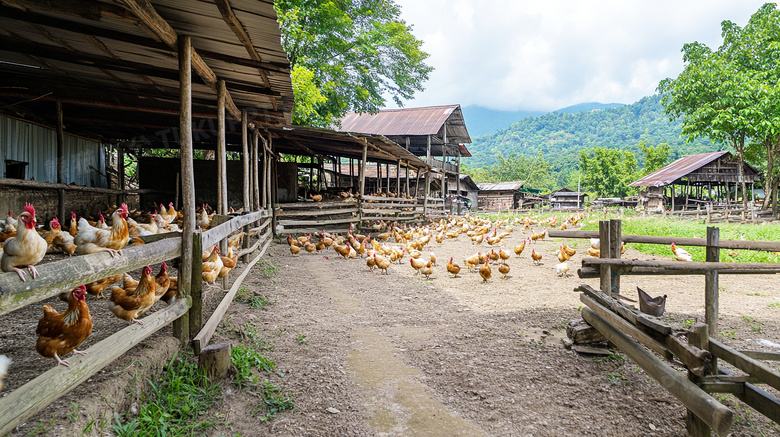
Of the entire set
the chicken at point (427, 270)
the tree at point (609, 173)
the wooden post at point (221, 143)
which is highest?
the tree at point (609, 173)

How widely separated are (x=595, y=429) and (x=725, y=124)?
92.7ft

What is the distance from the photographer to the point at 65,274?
2.20 meters

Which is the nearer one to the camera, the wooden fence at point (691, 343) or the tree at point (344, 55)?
the wooden fence at point (691, 343)

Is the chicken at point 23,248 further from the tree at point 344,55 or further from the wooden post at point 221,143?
the tree at point 344,55

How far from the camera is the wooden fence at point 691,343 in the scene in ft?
8.95

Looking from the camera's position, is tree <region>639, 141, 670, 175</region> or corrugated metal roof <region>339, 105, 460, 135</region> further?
tree <region>639, 141, 670, 175</region>

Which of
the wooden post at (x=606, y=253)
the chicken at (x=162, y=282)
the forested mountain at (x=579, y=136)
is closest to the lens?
the chicken at (x=162, y=282)

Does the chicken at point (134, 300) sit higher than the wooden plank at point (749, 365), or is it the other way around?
the chicken at point (134, 300)

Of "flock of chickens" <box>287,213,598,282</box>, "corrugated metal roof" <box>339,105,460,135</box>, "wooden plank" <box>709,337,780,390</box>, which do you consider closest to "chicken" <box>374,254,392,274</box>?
"flock of chickens" <box>287,213,598,282</box>

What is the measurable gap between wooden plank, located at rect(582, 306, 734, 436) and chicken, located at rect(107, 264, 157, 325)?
4169 millimetres

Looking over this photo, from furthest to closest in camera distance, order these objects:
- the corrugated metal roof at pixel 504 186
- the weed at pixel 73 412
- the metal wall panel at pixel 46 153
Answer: the corrugated metal roof at pixel 504 186
the metal wall panel at pixel 46 153
the weed at pixel 73 412

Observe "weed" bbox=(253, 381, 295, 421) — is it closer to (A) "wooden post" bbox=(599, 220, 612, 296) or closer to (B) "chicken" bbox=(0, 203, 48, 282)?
(B) "chicken" bbox=(0, 203, 48, 282)

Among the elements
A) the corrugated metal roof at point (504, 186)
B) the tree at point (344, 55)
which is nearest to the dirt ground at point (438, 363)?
the tree at point (344, 55)

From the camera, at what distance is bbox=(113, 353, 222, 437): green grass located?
274cm
